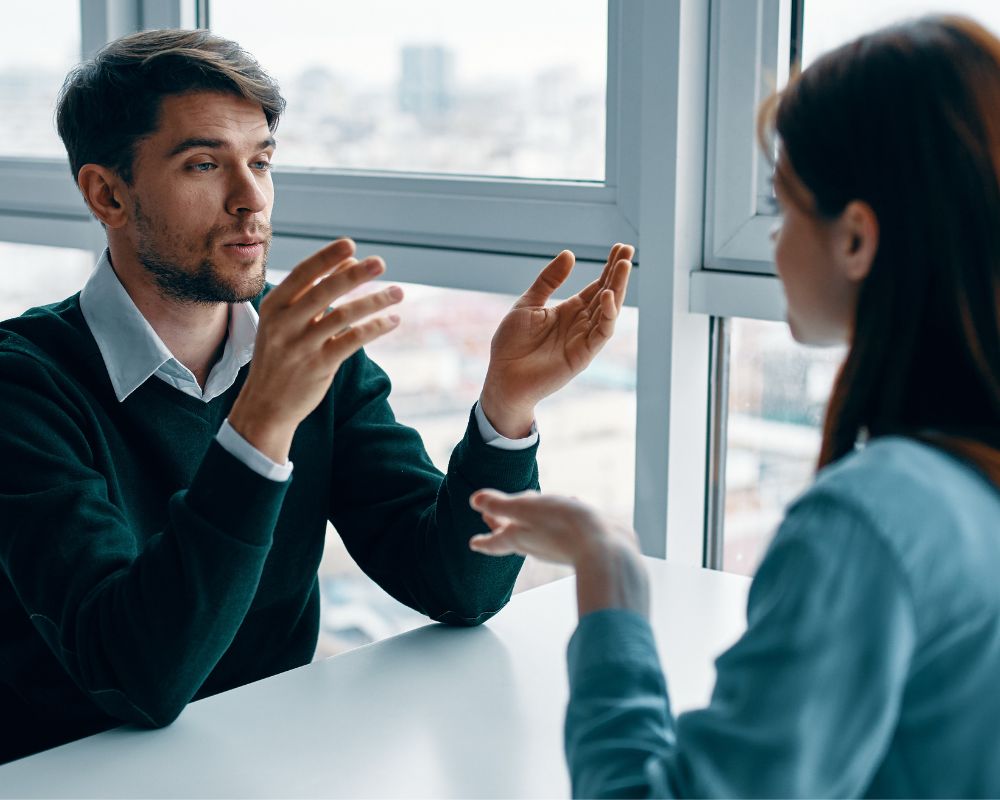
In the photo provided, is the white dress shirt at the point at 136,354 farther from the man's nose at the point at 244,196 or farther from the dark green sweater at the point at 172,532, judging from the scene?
the man's nose at the point at 244,196

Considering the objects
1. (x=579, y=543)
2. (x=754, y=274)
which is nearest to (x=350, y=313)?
(x=579, y=543)

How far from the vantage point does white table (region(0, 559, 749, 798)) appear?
Result: 926 mm

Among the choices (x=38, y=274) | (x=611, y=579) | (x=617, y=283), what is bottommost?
(x=38, y=274)

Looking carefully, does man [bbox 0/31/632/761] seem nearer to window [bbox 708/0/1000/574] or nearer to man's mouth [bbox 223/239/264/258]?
man's mouth [bbox 223/239/264/258]

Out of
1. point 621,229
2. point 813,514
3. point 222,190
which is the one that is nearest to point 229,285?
point 222,190

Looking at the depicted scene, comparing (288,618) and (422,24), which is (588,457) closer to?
(288,618)

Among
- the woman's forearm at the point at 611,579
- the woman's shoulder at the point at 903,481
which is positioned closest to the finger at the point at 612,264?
the woman's forearm at the point at 611,579

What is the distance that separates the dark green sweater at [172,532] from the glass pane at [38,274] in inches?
51.5

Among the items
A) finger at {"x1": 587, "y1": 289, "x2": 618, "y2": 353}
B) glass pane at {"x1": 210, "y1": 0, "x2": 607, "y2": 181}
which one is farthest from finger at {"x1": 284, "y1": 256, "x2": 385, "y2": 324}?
glass pane at {"x1": 210, "y1": 0, "x2": 607, "y2": 181}

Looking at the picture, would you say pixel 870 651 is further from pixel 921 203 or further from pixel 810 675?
pixel 921 203

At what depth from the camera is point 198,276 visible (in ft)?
4.35

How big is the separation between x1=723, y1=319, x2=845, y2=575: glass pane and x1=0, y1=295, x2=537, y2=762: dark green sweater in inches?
18.2

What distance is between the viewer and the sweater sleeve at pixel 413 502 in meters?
1.24

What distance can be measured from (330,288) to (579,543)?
316 millimetres
